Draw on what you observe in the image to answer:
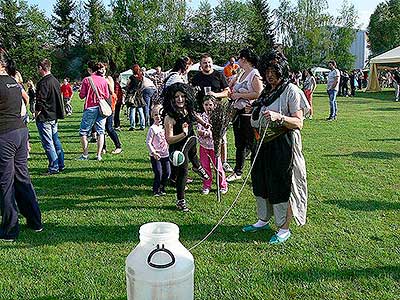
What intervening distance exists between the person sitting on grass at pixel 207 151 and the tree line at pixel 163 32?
5318 cm

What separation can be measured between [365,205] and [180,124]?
251cm

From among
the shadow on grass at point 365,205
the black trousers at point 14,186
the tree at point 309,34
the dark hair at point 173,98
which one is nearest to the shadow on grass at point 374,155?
the shadow on grass at point 365,205

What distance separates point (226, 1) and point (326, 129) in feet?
207

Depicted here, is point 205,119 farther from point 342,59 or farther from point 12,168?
point 342,59

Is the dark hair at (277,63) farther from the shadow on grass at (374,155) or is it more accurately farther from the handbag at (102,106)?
the shadow on grass at (374,155)

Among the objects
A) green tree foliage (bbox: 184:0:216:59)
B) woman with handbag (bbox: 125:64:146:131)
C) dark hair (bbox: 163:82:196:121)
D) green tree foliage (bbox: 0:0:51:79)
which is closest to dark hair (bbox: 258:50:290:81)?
dark hair (bbox: 163:82:196:121)

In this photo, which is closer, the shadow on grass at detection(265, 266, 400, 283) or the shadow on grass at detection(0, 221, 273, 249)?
the shadow on grass at detection(265, 266, 400, 283)

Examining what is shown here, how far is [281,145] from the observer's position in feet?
13.6

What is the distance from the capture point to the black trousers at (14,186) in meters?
4.20

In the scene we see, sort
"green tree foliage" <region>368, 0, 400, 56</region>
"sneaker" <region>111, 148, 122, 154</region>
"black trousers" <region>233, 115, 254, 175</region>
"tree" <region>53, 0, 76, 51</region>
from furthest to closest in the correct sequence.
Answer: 1. "tree" <region>53, 0, 76, 51</region>
2. "green tree foliage" <region>368, 0, 400, 56</region>
3. "sneaker" <region>111, 148, 122, 154</region>
4. "black trousers" <region>233, 115, 254, 175</region>

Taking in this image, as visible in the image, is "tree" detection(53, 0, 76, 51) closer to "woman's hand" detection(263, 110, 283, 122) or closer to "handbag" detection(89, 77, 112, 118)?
"handbag" detection(89, 77, 112, 118)

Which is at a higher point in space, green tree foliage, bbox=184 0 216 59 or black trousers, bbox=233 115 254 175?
green tree foliage, bbox=184 0 216 59

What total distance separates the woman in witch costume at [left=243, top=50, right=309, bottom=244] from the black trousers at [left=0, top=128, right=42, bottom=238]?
2.34 m

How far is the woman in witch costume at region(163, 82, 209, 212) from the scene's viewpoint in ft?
17.4
